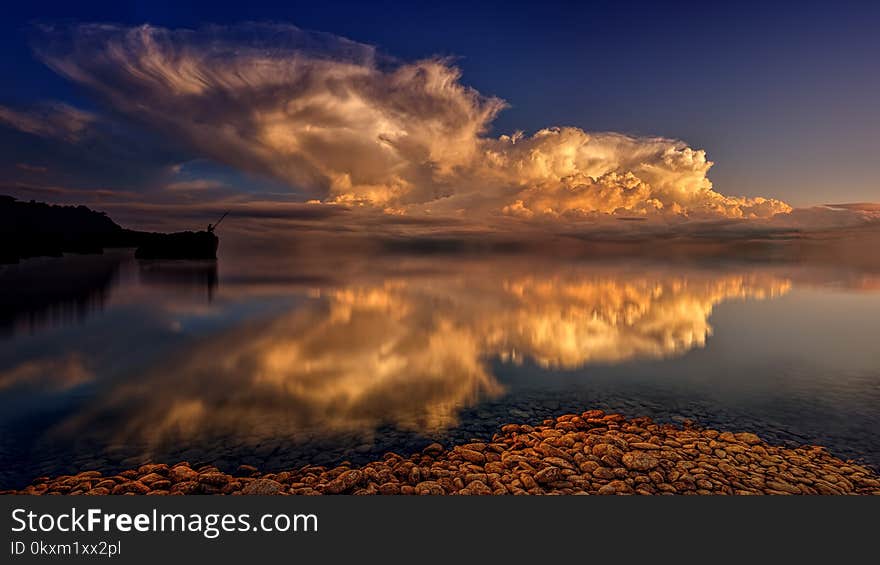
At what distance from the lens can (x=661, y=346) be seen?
29.8 meters

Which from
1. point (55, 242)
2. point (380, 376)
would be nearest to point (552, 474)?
point (380, 376)

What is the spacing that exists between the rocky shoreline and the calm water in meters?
1.48

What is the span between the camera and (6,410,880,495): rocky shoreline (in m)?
11.2

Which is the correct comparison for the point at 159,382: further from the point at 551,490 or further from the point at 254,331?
the point at 551,490

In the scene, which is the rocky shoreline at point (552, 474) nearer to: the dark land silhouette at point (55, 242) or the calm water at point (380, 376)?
the calm water at point (380, 376)

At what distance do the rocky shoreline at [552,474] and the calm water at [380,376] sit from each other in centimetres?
148

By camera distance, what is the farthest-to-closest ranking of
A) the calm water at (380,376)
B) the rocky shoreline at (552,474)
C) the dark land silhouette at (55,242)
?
1. the dark land silhouette at (55,242)
2. the calm water at (380,376)
3. the rocky shoreline at (552,474)

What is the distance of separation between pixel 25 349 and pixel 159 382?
1375 cm

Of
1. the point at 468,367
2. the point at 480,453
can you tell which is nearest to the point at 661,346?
the point at 468,367

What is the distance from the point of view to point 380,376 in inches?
917

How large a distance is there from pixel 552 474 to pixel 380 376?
1324cm

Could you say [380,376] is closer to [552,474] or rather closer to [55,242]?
[552,474]

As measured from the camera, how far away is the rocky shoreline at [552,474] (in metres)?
11.2

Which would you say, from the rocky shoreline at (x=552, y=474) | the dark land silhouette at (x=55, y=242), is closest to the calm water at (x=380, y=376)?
the rocky shoreline at (x=552, y=474)
